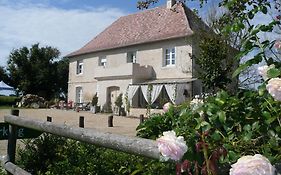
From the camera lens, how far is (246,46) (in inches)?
93.4

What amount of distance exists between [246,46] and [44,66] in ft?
169

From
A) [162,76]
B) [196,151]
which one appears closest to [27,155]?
[196,151]

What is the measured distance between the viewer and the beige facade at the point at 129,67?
97.2ft

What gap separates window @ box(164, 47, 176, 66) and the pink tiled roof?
3.68 feet

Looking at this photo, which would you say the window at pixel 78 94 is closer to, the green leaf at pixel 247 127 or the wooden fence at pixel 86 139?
the wooden fence at pixel 86 139

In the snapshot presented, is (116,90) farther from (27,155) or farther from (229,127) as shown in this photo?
(229,127)

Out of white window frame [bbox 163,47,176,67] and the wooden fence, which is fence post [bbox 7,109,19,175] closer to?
the wooden fence

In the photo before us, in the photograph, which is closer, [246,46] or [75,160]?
[246,46]

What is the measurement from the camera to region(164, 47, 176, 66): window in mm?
30438

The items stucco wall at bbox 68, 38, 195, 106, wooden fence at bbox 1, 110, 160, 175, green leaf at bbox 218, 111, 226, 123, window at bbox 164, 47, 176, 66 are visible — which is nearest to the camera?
green leaf at bbox 218, 111, 226, 123

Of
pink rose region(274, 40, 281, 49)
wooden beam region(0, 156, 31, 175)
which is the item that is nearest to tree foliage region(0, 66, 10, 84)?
wooden beam region(0, 156, 31, 175)

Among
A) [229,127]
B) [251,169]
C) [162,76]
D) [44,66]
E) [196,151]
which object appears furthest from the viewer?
[44,66]

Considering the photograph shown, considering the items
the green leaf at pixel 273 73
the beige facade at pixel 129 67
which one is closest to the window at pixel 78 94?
the beige facade at pixel 129 67

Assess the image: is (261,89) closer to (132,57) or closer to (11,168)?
(11,168)
